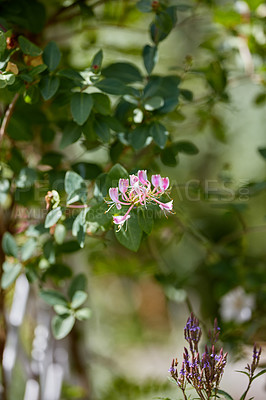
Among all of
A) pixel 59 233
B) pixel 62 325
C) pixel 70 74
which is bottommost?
pixel 62 325

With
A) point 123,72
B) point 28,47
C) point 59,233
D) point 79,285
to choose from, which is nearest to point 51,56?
point 28,47

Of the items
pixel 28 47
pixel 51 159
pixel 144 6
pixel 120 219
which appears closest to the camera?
pixel 120 219

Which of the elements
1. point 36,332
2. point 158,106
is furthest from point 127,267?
point 158,106

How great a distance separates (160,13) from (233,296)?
0.73 meters

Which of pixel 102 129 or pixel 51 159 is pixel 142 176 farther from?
pixel 51 159

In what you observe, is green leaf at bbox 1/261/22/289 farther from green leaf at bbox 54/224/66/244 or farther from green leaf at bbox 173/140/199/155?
green leaf at bbox 173/140/199/155

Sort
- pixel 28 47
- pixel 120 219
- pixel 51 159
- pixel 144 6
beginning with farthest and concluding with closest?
pixel 51 159 < pixel 144 6 < pixel 28 47 < pixel 120 219

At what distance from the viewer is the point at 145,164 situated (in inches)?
33.8

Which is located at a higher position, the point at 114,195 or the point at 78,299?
the point at 114,195

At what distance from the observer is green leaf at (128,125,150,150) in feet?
2.31

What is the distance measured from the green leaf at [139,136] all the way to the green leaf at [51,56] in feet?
0.51

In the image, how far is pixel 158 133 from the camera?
701 mm

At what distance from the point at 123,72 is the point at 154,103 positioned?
0.46 ft

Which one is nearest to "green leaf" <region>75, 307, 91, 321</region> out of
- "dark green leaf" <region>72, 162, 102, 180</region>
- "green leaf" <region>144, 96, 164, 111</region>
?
"dark green leaf" <region>72, 162, 102, 180</region>
